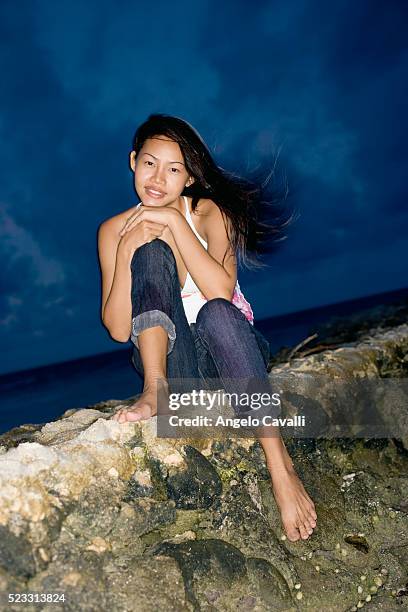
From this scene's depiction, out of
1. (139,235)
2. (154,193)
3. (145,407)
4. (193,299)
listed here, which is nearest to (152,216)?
(139,235)

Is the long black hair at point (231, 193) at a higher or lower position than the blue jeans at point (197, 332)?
higher

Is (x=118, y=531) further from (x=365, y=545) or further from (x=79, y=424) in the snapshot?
(x=365, y=545)

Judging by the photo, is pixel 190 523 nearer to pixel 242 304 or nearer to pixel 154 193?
pixel 242 304

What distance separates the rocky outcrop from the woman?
0.11m

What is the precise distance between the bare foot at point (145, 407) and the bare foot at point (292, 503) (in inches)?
19.5

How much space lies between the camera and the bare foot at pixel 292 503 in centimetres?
184

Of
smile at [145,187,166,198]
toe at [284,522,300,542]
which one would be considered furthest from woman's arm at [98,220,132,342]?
toe at [284,522,300,542]

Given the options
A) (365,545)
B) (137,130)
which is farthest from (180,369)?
(137,130)

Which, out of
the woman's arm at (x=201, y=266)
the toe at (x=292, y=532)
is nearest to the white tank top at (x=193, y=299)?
the woman's arm at (x=201, y=266)

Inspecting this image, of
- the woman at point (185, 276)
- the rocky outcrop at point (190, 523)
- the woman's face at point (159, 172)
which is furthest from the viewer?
the woman's face at point (159, 172)

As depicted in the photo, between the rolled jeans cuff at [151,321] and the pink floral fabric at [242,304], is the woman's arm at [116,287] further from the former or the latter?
the pink floral fabric at [242,304]

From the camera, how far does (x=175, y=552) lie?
1610mm

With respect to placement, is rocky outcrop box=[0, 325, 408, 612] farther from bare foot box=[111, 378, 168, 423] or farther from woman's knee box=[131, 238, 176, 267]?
woman's knee box=[131, 238, 176, 267]

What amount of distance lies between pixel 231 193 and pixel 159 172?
1.32ft
